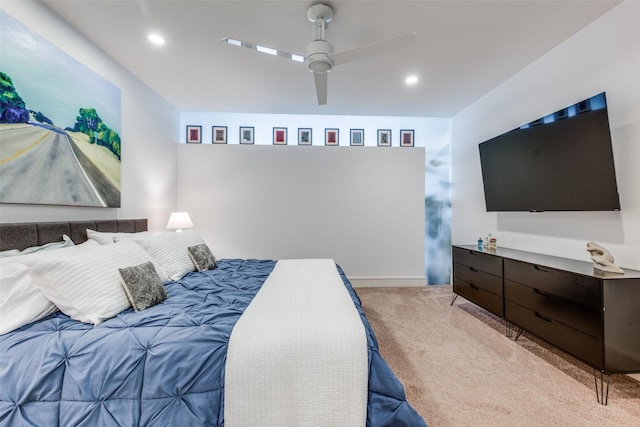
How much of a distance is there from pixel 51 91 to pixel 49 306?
5.07 feet

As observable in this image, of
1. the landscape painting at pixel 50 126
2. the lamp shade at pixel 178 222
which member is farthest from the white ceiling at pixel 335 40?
the lamp shade at pixel 178 222

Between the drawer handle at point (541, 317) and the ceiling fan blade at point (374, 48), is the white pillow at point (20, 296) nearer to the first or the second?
the ceiling fan blade at point (374, 48)

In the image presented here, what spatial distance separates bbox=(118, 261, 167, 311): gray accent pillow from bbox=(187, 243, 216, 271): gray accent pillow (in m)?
0.75

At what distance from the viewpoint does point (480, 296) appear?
2959 mm

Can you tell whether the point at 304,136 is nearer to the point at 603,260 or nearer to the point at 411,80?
the point at 411,80

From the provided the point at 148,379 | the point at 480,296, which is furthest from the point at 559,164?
the point at 148,379

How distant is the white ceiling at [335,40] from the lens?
202cm

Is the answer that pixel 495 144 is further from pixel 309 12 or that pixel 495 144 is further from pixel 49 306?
pixel 49 306

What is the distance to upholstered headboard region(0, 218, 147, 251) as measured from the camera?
5.47 ft

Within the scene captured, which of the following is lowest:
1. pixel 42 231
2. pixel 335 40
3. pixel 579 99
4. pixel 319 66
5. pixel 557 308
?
pixel 557 308

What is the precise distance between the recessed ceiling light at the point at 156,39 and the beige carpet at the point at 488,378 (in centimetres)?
324

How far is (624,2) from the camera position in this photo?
1.97 m

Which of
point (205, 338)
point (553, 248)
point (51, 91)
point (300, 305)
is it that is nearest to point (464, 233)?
point (553, 248)

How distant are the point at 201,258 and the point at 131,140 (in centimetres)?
160
